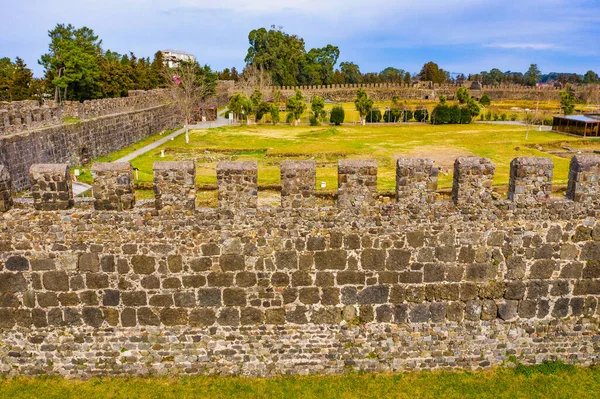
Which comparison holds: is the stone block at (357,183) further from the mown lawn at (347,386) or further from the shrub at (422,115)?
the shrub at (422,115)

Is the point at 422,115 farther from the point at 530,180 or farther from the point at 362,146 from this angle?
the point at 530,180

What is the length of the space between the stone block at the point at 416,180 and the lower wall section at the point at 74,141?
46.0 feet

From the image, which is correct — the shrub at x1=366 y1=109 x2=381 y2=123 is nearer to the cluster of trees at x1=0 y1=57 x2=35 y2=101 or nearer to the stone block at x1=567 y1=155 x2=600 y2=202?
the cluster of trees at x1=0 y1=57 x2=35 y2=101

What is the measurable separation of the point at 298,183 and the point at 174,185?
1671 millimetres

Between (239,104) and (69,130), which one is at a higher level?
(239,104)

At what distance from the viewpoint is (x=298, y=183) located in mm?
6664

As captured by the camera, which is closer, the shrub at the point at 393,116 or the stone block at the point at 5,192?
the stone block at the point at 5,192

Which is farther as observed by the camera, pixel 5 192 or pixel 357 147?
pixel 357 147

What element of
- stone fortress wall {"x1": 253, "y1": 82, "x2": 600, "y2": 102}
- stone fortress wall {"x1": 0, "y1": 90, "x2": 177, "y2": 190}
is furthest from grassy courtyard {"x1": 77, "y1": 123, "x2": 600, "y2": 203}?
stone fortress wall {"x1": 253, "y1": 82, "x2": 600, "y2": 102}

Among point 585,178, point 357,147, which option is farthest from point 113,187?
point 357,147

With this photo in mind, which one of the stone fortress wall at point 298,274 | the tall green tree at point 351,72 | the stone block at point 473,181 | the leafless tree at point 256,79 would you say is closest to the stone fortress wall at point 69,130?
the stone fortress wall at point 298,274

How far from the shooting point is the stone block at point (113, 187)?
21.4 ft

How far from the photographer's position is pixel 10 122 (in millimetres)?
17234

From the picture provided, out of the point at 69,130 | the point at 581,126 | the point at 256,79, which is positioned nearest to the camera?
the point at 69,130
